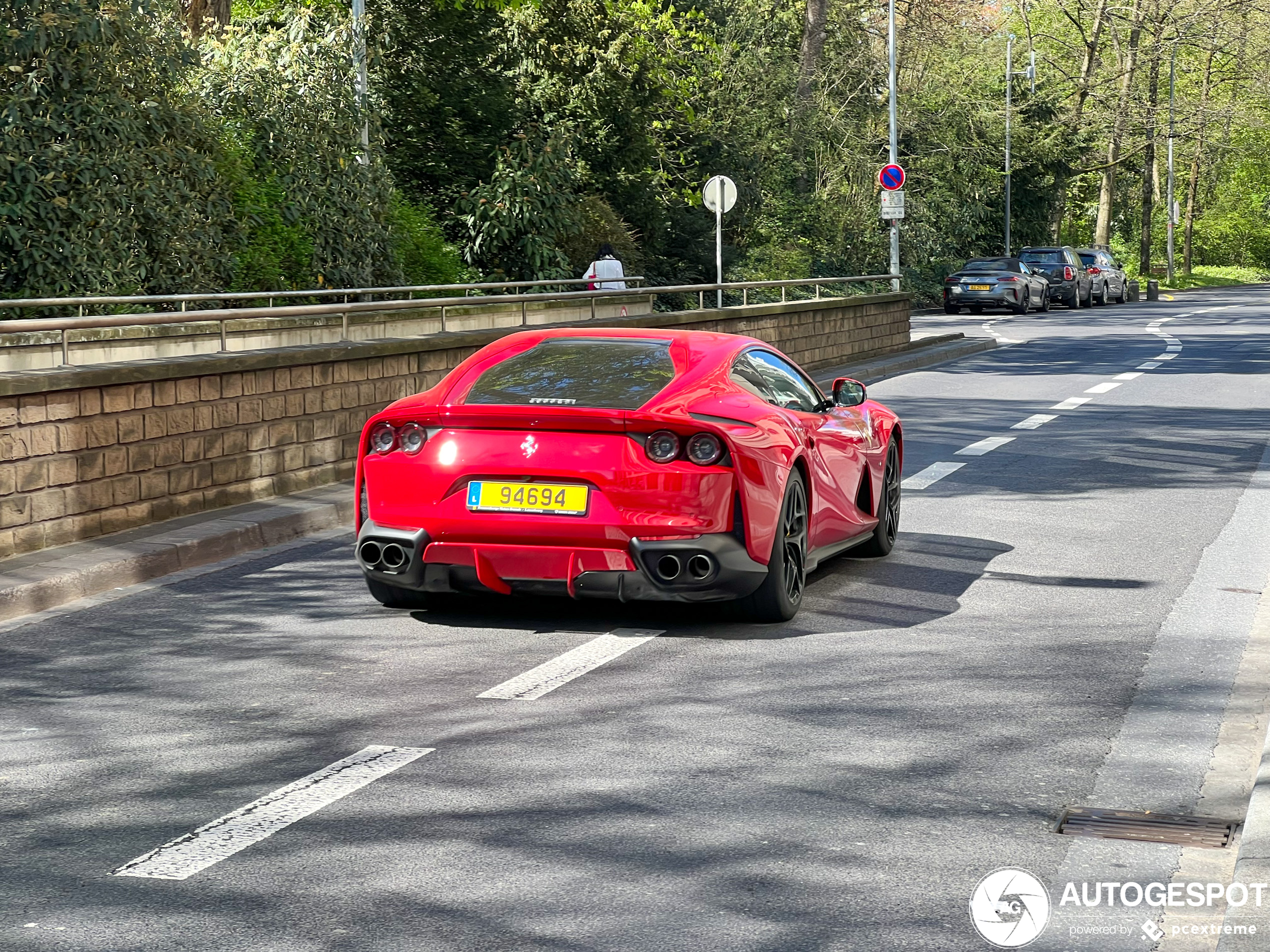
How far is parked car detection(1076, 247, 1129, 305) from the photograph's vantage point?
5519 cm

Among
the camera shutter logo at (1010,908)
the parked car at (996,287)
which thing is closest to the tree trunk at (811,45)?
the parked car at (996,287)

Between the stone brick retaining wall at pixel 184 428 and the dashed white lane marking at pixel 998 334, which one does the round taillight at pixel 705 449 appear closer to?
the stone brick retaining wall at pixel 184 428

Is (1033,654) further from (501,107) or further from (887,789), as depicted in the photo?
(501,107)

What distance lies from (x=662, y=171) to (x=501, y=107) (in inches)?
200

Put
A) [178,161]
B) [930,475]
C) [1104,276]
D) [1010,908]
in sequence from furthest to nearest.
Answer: [1104,276]
[178,161]
[930,475]
[1010,908]

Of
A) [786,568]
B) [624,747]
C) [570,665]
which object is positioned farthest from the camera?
[786,568]

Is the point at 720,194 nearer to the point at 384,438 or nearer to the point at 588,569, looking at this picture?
the point at 384,438

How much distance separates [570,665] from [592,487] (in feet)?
2.58

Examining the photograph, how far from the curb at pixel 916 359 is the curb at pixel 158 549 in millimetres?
12179

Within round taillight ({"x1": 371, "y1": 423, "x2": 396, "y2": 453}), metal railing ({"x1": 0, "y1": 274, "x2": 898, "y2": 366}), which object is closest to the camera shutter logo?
round taillight ({"x1": 371, "y1": 423, "x2": 396, "y2": 453})

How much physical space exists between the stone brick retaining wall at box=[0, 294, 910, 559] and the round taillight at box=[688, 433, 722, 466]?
3.64 meters

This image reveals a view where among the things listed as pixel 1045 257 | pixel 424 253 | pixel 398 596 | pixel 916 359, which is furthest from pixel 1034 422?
pixel 1045 257

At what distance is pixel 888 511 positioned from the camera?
10.0 meters

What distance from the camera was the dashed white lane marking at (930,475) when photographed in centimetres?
1321
